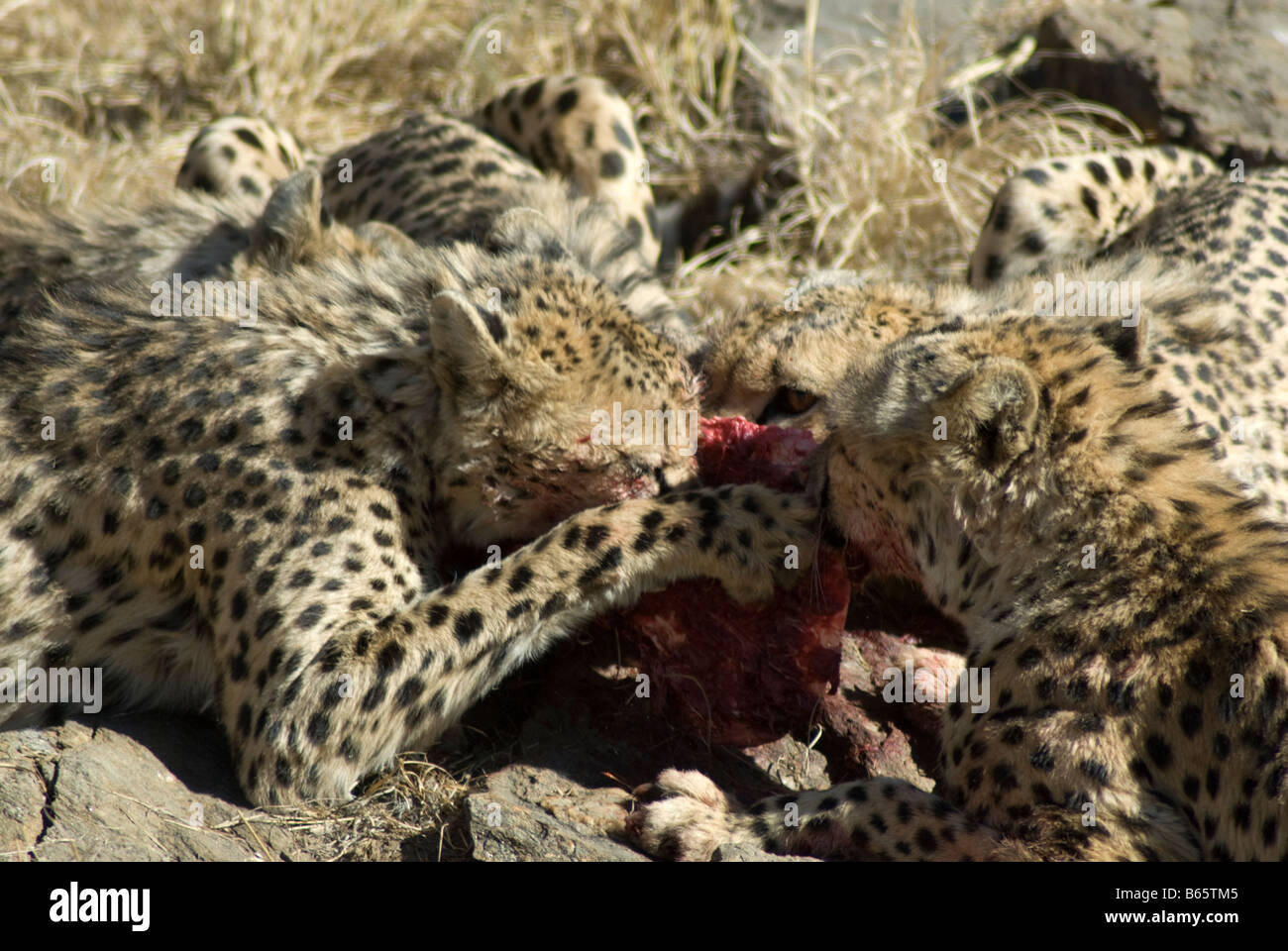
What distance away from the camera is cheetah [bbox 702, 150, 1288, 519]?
14.1 ft

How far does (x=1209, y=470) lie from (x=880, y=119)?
4222 mm

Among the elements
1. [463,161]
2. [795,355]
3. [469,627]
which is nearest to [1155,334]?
[795,355]

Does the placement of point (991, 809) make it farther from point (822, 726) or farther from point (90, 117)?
point (90, 117)

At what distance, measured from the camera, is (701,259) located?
6.74 metres

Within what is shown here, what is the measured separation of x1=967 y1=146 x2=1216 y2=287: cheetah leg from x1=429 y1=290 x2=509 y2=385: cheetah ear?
8.71 feet

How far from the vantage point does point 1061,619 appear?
10.2ft

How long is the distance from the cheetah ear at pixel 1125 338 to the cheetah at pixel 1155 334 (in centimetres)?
10

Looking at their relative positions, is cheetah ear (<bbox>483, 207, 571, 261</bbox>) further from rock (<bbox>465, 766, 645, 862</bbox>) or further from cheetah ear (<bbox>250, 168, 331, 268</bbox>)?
rock (<bbox>465, 766, 645, 862</bbox>)

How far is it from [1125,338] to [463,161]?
137 inches

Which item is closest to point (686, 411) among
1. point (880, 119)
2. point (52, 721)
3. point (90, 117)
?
point (52, 721)

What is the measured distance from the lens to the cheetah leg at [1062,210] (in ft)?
18.6

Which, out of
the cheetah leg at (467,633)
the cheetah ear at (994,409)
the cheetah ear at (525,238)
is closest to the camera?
the cheetah ear at (994,409)

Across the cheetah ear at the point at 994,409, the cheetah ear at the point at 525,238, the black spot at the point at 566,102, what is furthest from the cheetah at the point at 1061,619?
the black spot at the point at 566,102

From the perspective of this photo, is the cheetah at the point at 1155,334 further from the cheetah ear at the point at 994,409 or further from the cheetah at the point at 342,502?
the cheetah ear at the point at 994,409
